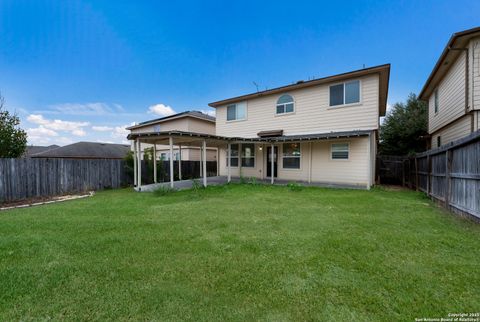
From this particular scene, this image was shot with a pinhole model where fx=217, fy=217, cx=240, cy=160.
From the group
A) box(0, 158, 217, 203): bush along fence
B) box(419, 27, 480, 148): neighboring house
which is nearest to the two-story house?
box(0, 158, 217, 203): bush along fence

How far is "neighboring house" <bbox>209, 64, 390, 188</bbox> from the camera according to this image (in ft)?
33.7

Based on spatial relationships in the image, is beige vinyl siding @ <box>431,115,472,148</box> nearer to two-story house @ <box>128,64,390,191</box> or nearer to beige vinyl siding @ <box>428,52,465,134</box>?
beige vinyl siding @ <box>428,52,465,134</box>

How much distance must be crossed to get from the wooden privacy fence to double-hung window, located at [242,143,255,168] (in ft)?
23.7

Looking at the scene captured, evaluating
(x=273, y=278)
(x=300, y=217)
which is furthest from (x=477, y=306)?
(x=300, y=217)

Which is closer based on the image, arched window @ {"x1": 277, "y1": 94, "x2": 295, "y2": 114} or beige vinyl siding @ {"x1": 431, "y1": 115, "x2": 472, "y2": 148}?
beige vinyl siding @ {"x1": 431, "y1": 115, "x2": 472, "y2": 148}

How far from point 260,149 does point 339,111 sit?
16.1 feet

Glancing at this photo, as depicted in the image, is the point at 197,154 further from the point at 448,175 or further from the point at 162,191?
the point at 448,175

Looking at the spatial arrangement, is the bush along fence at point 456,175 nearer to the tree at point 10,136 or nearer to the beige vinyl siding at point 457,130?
the beige vinyl siding at point 457,130

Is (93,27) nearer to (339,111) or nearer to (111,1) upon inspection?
(111,1)

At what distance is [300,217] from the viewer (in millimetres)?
5262

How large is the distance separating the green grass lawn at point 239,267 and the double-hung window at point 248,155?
8.92m

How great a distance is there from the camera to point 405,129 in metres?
19.8

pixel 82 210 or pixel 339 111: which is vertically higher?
pixel 339 111

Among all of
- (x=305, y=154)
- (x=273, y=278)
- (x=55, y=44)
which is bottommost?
(x=273, y=278)
